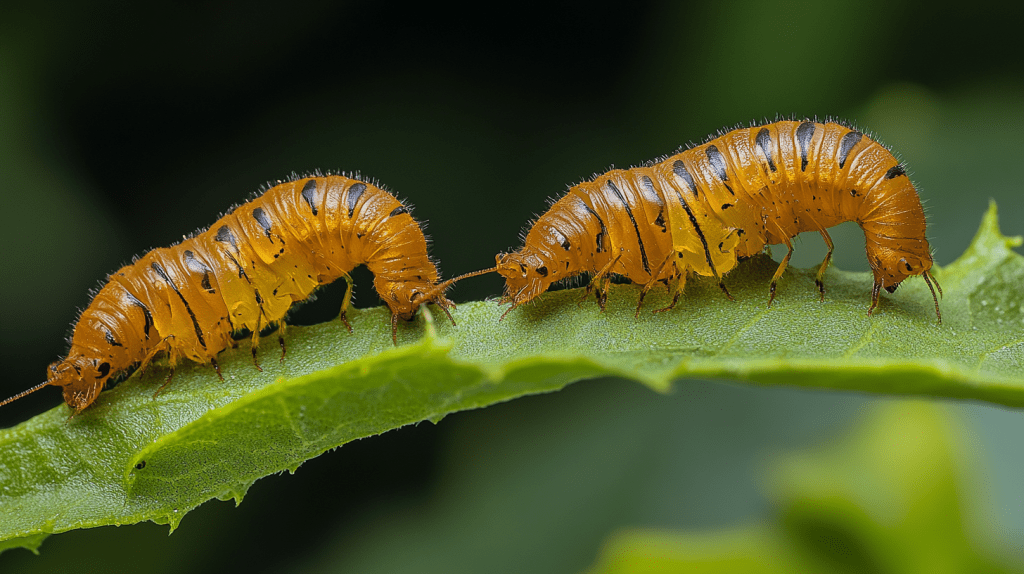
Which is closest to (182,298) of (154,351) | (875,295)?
(154,351)

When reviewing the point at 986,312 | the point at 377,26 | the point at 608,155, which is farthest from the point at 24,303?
the point at 986,312

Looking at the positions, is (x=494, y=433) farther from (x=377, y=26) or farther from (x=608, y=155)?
(x=377, y=26)

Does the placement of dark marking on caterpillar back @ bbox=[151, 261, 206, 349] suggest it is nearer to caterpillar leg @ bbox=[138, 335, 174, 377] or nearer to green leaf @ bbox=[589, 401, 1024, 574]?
caterpillar leg @ bbox=[138, 335, 174, 377]

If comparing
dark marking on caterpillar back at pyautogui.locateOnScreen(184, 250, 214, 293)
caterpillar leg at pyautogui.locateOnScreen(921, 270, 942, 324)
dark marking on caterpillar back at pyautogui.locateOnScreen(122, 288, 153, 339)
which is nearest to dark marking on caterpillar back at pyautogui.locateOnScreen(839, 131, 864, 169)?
caterpillar leg at pyautogui.locateOnScreen(921, 270, 942, 324)

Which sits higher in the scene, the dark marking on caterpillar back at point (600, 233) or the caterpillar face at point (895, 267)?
the dark marking on caterpillar back at point (600, 233)

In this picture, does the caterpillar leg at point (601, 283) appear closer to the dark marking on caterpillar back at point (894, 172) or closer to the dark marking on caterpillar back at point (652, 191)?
the dark marking on caterpillar back at point (652, 191)

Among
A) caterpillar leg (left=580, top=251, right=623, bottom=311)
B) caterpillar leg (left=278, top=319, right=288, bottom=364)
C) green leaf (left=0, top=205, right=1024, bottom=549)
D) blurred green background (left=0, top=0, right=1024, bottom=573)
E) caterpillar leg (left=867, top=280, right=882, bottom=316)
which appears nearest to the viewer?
green leaf (left=0, top=205, right=1024, bottom=549)

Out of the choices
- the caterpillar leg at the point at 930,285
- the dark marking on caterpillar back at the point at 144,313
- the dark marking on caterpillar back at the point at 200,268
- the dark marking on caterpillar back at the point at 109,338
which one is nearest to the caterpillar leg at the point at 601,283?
the caterpillar leg at the point at 930,285

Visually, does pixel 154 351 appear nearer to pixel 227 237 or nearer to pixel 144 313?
pixel 144 313
